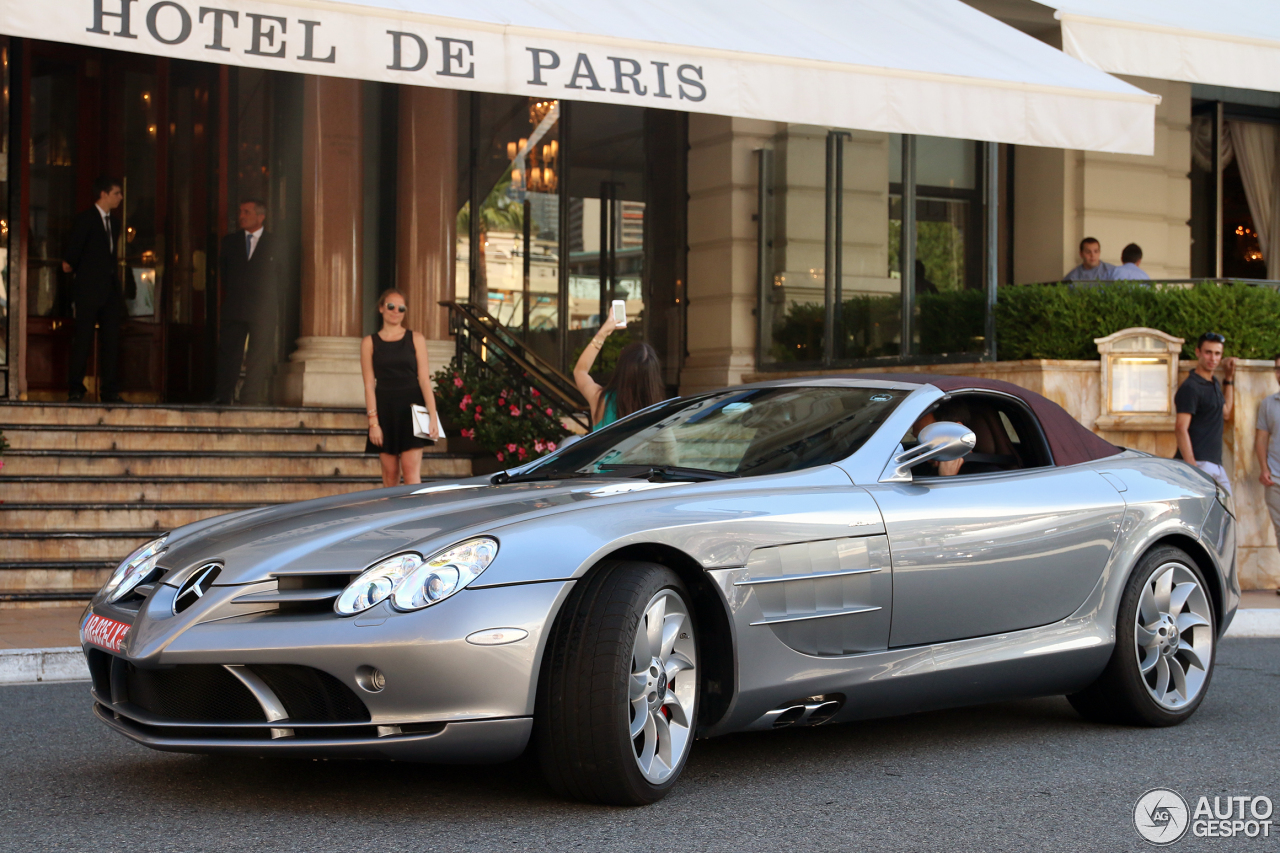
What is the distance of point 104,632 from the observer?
169 inches

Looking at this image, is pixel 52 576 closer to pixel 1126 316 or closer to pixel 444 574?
pixel 444 574

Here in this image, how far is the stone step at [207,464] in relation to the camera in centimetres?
1038

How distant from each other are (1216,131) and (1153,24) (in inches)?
238

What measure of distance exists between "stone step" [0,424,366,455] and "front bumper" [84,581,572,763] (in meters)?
7.28

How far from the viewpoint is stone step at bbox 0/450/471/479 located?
10383mm

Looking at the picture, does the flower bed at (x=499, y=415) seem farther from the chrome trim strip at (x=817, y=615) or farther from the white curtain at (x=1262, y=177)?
the white curtain at (x=1262, y=177)

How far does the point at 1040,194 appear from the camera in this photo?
1475 centimetres

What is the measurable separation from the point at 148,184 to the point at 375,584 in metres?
12.0

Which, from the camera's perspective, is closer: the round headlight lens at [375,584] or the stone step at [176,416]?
the round headlight lens at [375,584]

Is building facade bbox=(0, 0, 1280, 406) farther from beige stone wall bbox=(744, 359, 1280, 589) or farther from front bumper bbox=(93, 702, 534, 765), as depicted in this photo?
front bumper bbox=(93, 702, 534, 765)

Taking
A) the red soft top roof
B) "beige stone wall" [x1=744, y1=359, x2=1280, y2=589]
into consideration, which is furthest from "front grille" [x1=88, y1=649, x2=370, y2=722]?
"beige stone wall" [x1=744, y1=359, x2=1280, y2=589]

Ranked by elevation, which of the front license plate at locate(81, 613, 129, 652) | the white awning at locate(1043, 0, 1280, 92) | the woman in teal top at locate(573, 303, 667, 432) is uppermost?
the white awning at locate(1043, 0, 1280, 92)

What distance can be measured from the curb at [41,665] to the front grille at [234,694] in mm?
3055

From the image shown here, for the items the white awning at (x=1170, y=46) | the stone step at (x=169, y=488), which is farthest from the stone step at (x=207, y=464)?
the white awning at (x=1170, y=46)
